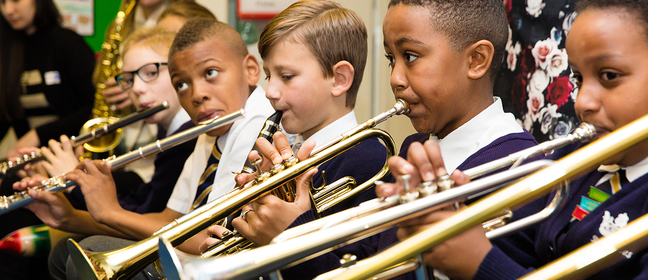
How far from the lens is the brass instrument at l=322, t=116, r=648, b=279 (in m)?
0.62

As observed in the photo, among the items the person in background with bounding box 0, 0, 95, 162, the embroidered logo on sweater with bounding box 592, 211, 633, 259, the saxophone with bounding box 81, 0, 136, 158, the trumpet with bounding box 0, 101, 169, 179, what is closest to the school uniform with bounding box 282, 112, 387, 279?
the embroidered logo on sweater with bounding box 592, 211, 633, 259

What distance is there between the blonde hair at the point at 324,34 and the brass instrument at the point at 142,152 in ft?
0.86

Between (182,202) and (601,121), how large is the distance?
1.19m

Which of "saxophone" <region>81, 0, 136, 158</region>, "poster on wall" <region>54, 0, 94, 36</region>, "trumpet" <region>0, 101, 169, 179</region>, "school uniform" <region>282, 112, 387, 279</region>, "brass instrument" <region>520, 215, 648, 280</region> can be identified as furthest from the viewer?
"poster on wall" <region>54, 0, 94, 36</region>

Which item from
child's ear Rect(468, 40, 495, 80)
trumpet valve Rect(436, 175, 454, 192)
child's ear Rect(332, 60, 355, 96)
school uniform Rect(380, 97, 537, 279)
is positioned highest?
child's ear Rect(332, 60, 355, 96)

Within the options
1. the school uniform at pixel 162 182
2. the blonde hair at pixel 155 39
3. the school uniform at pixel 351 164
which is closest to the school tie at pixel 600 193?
the school uniform at pixel 351 164

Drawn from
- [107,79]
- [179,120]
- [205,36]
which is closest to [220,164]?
[205,36]

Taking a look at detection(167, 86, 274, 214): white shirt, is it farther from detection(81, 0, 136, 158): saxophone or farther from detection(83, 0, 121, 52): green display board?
detection(83, 0, 121, 52): green display board

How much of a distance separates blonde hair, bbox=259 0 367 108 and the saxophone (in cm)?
126

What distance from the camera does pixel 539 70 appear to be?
1452mm

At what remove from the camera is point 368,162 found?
3.91ft

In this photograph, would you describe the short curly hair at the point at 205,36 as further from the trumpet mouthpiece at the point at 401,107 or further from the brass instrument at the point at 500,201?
the brass instrument at the point at 500,201

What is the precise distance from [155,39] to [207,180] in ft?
2.32

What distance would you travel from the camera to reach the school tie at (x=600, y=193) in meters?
0.79
